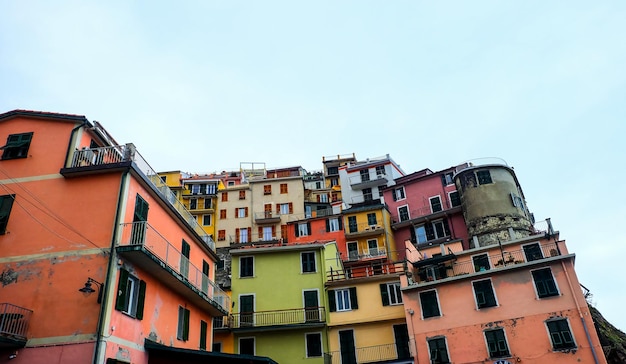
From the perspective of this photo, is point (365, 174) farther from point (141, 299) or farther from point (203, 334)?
point (141, 299)

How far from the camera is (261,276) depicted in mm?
34750

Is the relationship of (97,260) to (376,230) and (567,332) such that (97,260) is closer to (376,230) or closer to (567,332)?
(567,332)

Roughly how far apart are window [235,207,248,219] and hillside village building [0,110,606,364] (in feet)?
16.0

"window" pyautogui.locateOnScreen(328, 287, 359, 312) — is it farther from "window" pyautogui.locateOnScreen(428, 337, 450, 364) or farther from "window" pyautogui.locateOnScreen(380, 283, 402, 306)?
"window" pyautogui.locateOnScreen(428, 337, 450, 364)

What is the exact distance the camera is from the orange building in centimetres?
1420

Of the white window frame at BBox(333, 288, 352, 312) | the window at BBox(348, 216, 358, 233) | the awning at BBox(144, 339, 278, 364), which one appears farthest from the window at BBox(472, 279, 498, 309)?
the window at BBox(348, 216, 358, 233)

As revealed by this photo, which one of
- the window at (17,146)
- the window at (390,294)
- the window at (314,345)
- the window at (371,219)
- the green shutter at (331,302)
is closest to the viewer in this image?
the window at (17,146)

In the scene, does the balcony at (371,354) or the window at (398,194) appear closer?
the balcony at (371,354)

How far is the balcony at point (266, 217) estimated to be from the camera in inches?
2410

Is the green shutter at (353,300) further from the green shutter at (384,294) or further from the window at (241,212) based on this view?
the window at (241,212)

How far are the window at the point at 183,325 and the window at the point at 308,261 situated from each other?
1511cm

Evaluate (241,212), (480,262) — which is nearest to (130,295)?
(480,262)

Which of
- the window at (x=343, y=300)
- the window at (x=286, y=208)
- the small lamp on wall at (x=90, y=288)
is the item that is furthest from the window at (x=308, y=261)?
the window at (x=286, y=208)

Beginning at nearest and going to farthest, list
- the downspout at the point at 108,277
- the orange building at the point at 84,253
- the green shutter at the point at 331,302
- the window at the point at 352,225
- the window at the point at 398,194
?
the downspout at the point at 108,277, the orange building at the point at 84,253, the green shutter at the point at 331,302, the window at the point at 352,225, the window at the point at 398,194
